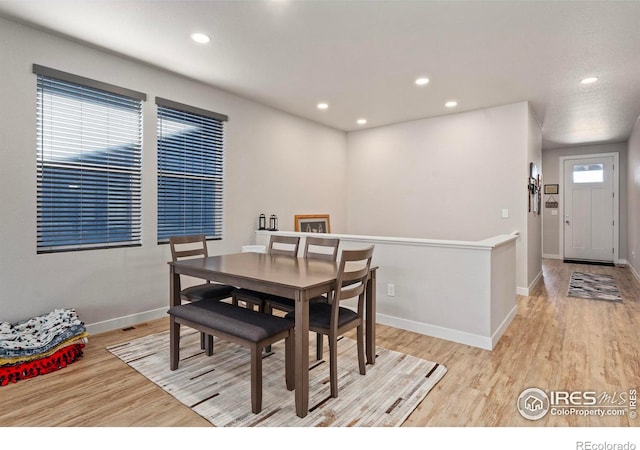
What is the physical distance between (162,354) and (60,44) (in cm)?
273

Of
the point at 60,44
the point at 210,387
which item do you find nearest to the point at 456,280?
the point at 210,387

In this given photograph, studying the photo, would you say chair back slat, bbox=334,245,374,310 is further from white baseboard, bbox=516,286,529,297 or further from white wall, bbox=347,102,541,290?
white baseboard, bbox=516,286,529,297

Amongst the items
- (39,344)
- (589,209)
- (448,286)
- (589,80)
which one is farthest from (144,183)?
(589,209)

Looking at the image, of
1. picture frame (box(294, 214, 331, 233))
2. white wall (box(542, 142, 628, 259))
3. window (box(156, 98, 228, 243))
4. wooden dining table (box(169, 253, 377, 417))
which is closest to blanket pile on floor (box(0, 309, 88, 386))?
wooden dining table (box(169, 253, 377, 417))

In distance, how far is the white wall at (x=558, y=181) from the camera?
7363mm

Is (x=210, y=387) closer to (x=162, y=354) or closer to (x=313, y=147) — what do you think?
(x=162, y=354)

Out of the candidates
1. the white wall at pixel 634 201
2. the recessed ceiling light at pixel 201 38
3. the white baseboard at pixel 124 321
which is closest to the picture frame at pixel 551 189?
the white wall at pixel 634 201

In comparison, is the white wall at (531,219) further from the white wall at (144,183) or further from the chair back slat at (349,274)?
the chair back slat at (349,274)

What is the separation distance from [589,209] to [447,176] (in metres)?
4.83

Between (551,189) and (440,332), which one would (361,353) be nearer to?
(440,332)

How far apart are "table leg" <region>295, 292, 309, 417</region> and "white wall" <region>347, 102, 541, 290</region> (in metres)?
3.81

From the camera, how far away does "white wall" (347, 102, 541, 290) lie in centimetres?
465

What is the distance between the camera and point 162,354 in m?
2.79

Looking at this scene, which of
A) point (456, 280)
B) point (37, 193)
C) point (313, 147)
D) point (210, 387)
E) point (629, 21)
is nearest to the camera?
point (210, 387)
